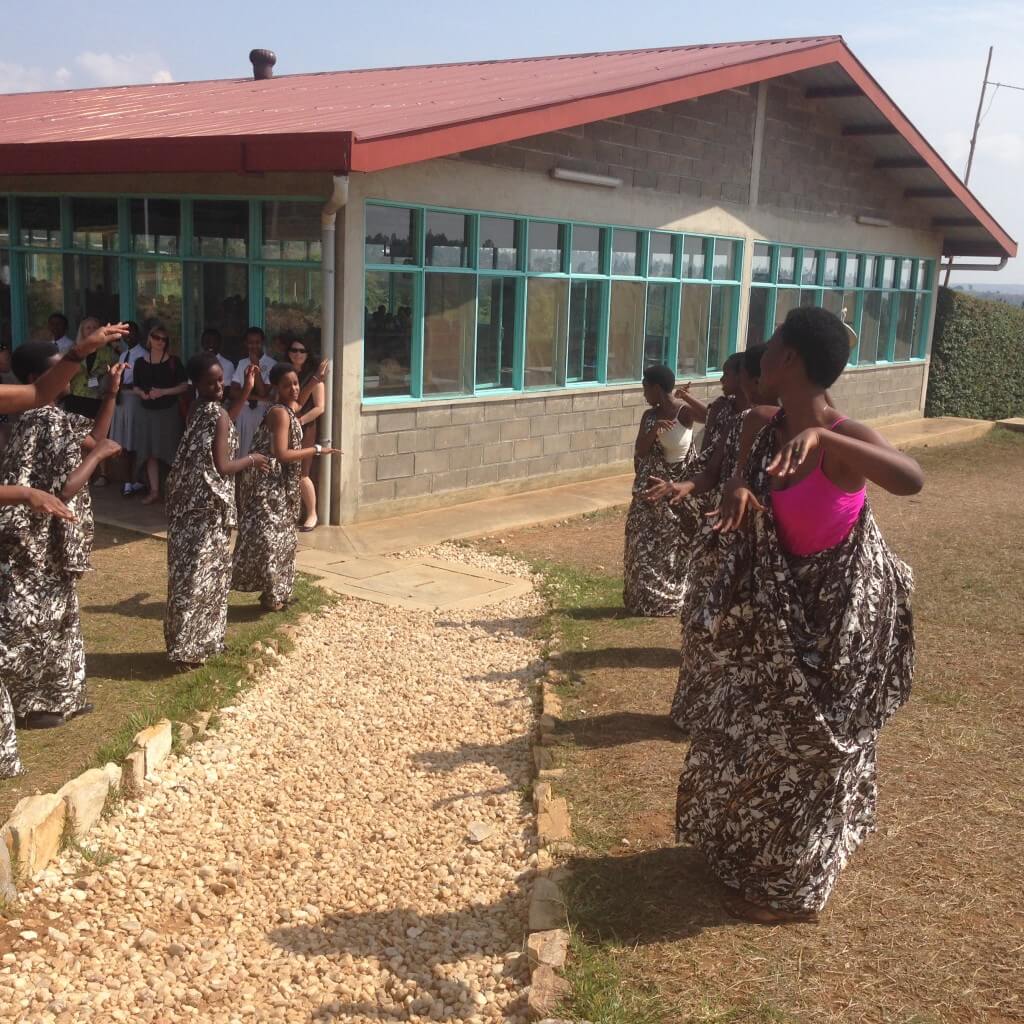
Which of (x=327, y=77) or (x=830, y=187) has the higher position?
(x=327, y=77)

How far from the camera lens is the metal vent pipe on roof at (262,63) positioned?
52.3 ft

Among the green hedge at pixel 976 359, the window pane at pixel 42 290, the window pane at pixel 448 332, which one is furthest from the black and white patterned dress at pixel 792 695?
the green hedge at pixel 976 359

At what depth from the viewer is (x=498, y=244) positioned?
1080 centimetres

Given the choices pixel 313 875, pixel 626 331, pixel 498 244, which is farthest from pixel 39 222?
pixel 313 875

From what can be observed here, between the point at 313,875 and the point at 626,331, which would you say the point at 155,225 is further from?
the point at 313,875

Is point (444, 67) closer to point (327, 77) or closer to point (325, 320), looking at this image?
point (327, 77)

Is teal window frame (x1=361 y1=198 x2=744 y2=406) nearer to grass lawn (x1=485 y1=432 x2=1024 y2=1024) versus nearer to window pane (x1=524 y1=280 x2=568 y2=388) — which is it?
window pane (x1=524 y1=280 x2=568 y2=388)

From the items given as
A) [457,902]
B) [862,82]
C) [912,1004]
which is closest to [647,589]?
[457,902]

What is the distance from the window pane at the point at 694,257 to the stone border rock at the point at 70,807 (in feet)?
32.7

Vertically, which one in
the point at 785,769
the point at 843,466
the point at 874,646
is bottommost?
the point at 785,769

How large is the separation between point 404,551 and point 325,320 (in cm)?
194

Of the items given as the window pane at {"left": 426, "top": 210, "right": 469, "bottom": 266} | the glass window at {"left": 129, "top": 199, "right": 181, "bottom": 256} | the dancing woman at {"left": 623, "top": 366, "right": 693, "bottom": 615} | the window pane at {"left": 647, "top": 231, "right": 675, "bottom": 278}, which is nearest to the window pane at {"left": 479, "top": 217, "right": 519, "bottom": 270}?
the window pane at {"left": 426, "top": 210, "right": 469, "bottom": 266}

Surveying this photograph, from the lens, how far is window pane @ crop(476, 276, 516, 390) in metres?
10.8

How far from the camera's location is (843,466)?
337 cm
